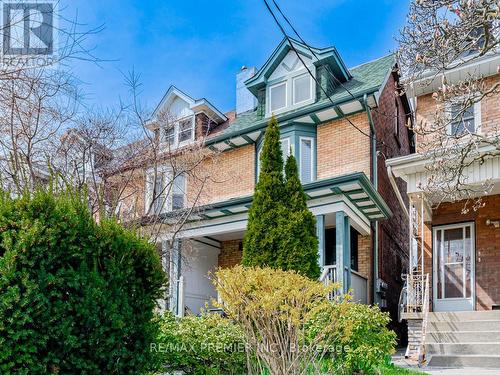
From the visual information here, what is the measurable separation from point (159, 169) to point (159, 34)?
4.36m

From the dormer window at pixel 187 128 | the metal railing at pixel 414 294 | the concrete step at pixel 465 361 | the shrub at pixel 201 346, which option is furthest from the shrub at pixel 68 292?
the dormer window at pixel 187 128

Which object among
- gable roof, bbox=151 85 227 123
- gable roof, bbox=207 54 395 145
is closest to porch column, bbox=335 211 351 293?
gable roof, bbox=207 54 395 145

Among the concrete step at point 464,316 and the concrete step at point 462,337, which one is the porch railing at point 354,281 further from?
the concrete step at point 462,337

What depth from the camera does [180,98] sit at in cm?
1758

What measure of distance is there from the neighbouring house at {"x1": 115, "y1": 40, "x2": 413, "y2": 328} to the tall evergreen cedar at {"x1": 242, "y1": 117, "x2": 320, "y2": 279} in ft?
6.89

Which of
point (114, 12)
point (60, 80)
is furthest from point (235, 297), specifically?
point (114, 12)

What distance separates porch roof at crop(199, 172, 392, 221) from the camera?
10500mm

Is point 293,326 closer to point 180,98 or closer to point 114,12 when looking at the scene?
point 114,12

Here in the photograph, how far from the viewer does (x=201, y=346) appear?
232 inches

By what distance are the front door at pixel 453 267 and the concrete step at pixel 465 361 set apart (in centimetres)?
332

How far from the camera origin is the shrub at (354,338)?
601 centimetres

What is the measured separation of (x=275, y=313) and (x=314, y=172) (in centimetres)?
837

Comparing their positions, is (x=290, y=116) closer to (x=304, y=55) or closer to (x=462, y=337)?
(x=304, y=55)

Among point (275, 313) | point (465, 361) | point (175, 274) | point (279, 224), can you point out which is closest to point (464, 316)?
point (465, 361)
